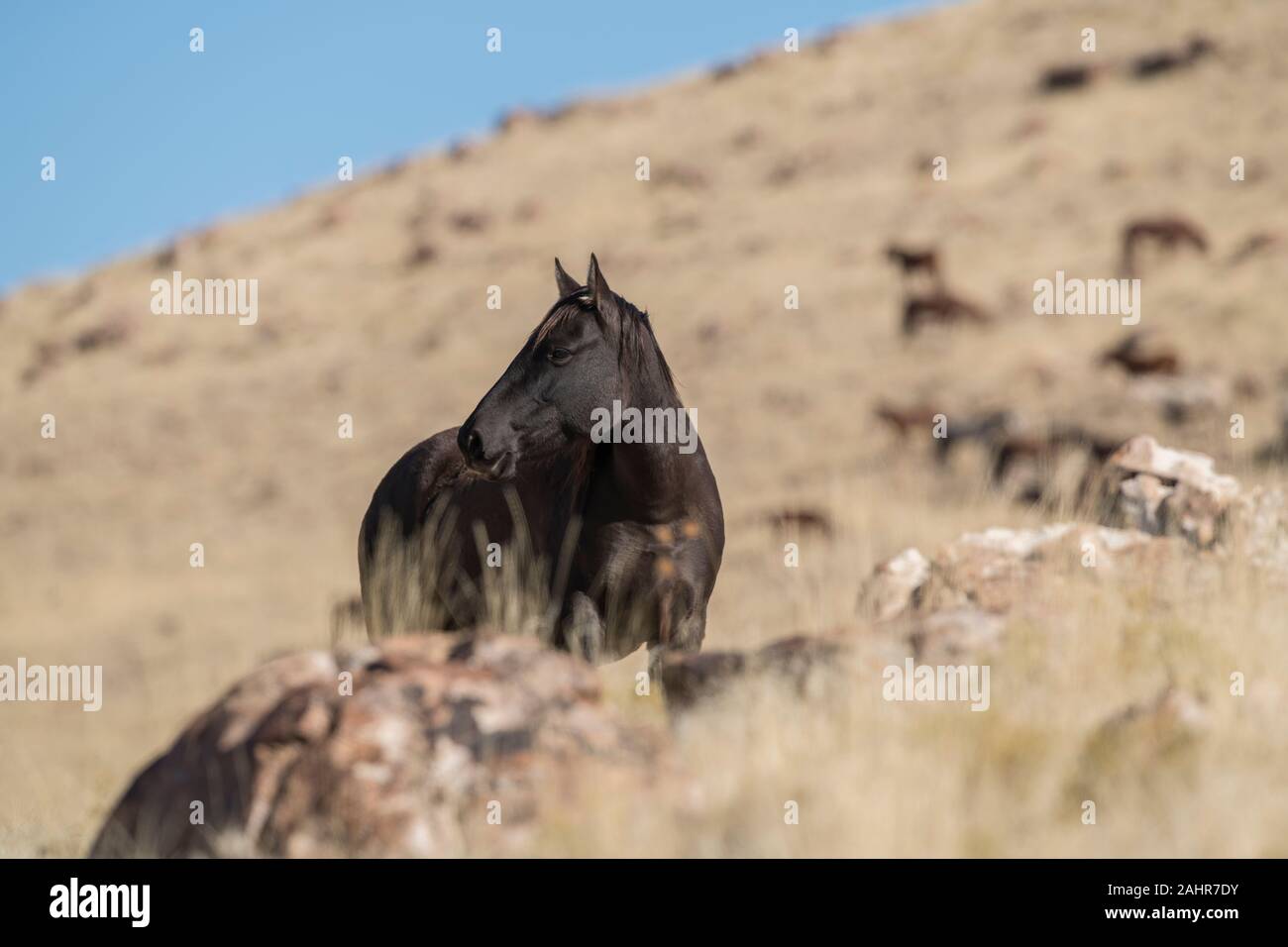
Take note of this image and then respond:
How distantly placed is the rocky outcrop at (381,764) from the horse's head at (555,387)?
162 cm

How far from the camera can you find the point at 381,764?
453 centimetres

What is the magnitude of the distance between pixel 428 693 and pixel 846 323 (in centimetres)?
3070

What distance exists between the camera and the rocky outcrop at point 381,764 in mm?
4414

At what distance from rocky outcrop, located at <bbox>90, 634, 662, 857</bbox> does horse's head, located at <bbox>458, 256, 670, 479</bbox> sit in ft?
5.31

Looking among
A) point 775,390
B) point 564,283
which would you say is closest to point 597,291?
point 564,283

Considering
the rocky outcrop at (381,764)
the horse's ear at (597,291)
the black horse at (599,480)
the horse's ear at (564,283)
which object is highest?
the horse's ear at (564,283)

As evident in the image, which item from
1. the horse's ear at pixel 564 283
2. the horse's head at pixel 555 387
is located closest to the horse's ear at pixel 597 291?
the horse's head at pixel 555 387

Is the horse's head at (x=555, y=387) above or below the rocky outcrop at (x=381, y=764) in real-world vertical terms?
above

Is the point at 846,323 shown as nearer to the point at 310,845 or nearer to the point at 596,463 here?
the point at 596,463

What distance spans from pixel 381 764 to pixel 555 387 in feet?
7.97

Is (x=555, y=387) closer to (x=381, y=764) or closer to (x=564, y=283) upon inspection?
(x=564, y=283)

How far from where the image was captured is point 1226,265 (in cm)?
3256

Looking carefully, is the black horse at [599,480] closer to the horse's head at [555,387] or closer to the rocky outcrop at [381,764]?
the horse's head at [555,387]

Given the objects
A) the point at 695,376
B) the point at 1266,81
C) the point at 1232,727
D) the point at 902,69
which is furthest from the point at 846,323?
the point at 1232,727
